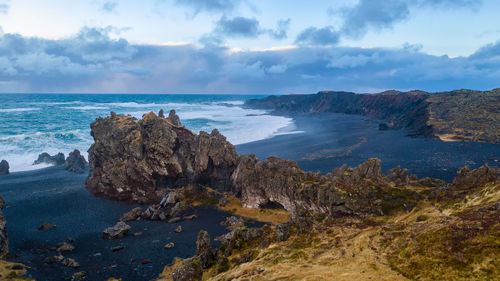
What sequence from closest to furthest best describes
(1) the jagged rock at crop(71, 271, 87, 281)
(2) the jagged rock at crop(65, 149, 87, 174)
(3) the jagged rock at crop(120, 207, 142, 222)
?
(1) the jagged rock at crop(71, 271, 87, 281), (3) the jagged rock at crop(120, 207, 142, 222), (2) the jagged rock at crop(65, 149, 87, 174)

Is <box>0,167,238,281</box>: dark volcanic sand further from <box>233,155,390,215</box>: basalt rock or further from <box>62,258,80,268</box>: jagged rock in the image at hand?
<box>233,155,390,215</box>: basalt rock

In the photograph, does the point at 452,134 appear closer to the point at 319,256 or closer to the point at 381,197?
the point at 381,197

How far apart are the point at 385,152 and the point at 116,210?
2479 inches

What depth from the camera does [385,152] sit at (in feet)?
242

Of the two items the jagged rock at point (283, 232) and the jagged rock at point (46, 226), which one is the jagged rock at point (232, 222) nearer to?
the jagged rock at point (283, 232)

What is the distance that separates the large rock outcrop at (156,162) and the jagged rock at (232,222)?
9.92 meters

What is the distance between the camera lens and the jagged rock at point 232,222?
37869 millimetres

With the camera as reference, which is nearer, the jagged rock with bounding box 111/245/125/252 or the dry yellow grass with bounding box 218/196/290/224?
the jagged rock with bounding box 111/245/125/252

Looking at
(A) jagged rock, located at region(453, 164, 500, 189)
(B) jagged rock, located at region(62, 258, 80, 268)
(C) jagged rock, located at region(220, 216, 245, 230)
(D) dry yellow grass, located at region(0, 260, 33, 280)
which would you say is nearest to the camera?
(D) dry yellow grass, located at region(0, 260, 33, 280)

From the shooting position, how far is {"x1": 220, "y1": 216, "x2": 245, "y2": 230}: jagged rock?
37.9 metres

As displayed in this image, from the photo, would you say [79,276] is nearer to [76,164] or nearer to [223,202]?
[223,202]

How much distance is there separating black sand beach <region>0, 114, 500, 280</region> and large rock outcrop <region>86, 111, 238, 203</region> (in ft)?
11.3

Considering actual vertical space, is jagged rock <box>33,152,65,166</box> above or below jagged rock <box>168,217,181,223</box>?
above

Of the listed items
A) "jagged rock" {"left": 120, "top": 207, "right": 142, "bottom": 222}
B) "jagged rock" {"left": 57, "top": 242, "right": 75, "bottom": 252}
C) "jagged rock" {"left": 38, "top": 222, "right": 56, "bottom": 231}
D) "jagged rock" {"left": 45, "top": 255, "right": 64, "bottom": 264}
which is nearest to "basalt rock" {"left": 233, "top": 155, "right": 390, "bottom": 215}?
"jagged rock" {"left": 120, "top": 207, "right": 142, "bottom": 222}
